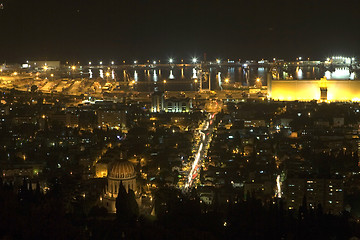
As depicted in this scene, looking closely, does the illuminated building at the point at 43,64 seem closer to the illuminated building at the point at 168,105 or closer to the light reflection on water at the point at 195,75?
the light reflection on water at the point at 195,75

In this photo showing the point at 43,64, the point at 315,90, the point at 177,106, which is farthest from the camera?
the point at 43,64

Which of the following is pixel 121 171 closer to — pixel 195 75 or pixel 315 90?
pixel 315 90

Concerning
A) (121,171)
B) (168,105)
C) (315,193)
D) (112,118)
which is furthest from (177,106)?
(315,193)

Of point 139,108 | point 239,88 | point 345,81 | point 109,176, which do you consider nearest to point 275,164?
point 109,176

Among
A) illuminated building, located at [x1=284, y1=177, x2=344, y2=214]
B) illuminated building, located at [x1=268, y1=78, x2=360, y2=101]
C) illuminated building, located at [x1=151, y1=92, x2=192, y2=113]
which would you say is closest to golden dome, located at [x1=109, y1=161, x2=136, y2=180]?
illuminated building, located at [x1=284, y1=177, x2=344, y2=214]

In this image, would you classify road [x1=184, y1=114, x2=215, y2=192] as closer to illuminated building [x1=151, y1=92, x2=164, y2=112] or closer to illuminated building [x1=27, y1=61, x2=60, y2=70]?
illuminated building [x1=151, y1=92, x2=164, y2=112]

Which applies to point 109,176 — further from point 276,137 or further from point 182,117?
point 182,117
